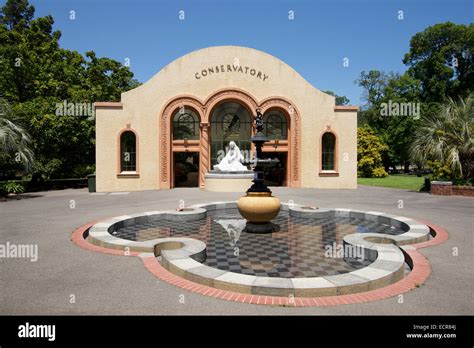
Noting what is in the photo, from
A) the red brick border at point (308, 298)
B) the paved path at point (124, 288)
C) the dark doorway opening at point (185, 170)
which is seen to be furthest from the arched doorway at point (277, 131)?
the red brick border at point (308, 298)

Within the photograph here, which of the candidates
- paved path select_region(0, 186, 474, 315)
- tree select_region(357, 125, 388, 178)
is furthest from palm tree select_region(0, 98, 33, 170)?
tree select_region(357, 125, 388, 178)

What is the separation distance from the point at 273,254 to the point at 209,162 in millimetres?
18465

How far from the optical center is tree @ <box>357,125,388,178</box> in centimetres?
4419

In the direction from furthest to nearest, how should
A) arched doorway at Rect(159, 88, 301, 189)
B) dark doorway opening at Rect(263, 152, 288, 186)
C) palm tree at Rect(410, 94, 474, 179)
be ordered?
dark doorway opening at Rect(263, 152, 288, 186), arched doorway at Rect(159, 88, 301, 189), palm tree at Rect(410, 94, 474, 179)

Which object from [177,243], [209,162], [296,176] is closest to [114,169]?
[209,162]

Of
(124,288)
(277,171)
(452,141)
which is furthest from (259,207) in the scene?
(277,171)

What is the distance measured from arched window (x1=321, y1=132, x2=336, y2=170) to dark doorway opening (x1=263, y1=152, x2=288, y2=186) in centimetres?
333

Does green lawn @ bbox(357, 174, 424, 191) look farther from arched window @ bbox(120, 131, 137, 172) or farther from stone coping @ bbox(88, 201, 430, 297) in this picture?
arched window @ bbox(120, 131, 137, 172)

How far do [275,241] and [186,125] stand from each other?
733 inches

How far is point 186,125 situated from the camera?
83.9 ft

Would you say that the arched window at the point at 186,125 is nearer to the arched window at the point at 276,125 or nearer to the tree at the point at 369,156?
the arched window at the point at 276,125

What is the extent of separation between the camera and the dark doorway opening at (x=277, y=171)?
27892 millimetres

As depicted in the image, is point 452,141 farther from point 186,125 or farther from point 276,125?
point 186,125

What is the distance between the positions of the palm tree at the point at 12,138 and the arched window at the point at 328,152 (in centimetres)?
2219
